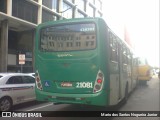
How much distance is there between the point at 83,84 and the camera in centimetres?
808

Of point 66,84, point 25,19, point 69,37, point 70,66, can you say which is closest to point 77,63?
point 70,66

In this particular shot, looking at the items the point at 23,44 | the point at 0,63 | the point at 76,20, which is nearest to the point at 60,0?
the point at 23,44

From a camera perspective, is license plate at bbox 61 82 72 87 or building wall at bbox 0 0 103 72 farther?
building wall at bbox 0 0 103 72

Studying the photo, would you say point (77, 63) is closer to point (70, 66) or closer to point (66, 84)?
point (70, 66)

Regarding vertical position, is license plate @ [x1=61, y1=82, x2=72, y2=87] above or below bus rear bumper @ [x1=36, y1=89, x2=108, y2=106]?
above

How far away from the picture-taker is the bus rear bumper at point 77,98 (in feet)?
25.7

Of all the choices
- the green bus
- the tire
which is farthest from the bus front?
the tire

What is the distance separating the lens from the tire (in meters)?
9.73

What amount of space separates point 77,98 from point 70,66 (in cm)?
98

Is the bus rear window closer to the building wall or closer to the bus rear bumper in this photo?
the bus rear bumper

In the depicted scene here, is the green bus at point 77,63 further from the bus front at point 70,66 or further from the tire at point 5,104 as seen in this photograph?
the tire at point 5,104

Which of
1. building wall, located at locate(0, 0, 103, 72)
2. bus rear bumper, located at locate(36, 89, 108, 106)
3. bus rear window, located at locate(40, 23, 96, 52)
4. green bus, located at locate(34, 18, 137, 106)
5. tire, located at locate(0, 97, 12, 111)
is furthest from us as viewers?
building wall, located at locate(0, 0, 103, 72)

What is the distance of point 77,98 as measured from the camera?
8.05 m

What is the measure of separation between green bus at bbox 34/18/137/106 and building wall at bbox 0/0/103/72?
21.3 metres
